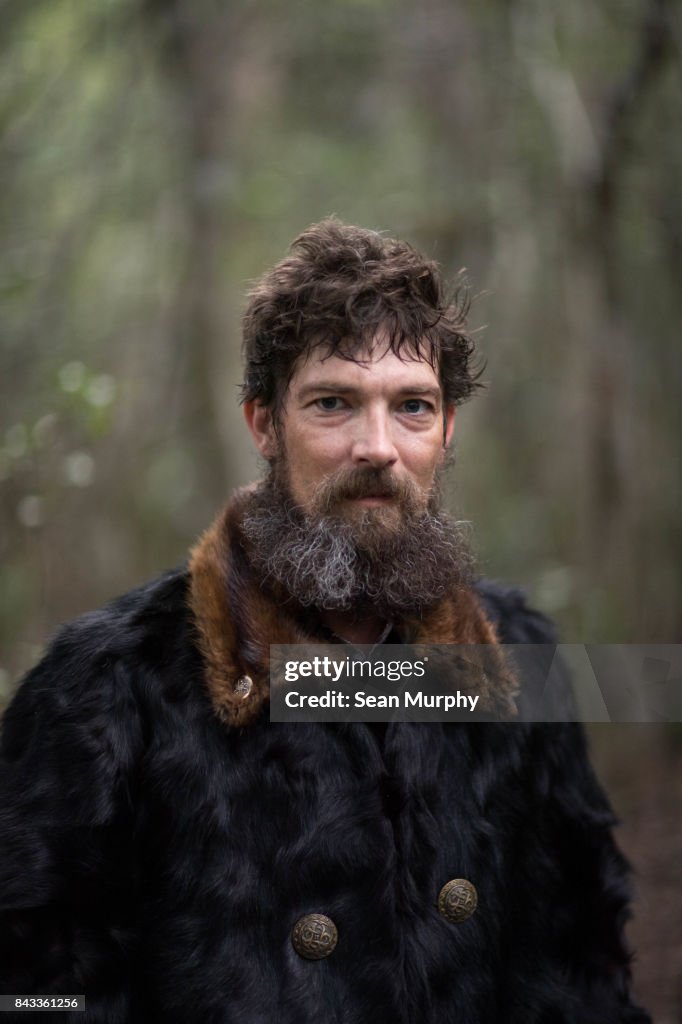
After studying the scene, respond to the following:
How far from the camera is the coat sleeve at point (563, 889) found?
9.19 feet

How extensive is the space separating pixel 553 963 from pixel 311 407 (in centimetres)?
169

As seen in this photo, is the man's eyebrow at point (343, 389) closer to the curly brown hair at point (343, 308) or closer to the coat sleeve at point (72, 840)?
the curly brown hair at point (343, 308)

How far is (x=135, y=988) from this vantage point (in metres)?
2.48

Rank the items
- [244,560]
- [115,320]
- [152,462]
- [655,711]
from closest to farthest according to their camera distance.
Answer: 1. [244,560]
2. [655,711]
3. [115,320]
4. [152,462]

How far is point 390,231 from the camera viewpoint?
22.3 feet

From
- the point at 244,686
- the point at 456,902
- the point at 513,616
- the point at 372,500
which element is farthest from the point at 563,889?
the point at 372,500

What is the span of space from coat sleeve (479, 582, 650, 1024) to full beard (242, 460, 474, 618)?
440mm

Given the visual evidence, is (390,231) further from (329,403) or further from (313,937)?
(313,937)

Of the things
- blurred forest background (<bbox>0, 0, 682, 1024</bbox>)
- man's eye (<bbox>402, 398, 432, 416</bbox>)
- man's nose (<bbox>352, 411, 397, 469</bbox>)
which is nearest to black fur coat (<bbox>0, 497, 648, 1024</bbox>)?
man's nose (<bbox>352, 411, 397, 469</bbox>)

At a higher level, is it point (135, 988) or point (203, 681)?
point (203, 681)

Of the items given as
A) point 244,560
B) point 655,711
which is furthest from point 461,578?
point 655,711

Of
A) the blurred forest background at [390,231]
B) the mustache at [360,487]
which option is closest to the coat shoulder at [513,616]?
the mustache at [360,487]

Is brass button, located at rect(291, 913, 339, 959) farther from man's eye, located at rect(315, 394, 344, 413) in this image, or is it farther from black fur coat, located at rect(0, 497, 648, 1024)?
man's eye, located at rect(315, 394, 344, 413)

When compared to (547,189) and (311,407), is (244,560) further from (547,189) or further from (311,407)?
(547,189)
